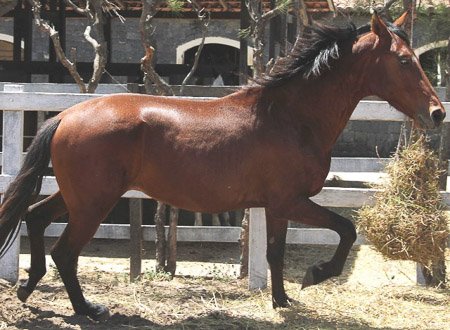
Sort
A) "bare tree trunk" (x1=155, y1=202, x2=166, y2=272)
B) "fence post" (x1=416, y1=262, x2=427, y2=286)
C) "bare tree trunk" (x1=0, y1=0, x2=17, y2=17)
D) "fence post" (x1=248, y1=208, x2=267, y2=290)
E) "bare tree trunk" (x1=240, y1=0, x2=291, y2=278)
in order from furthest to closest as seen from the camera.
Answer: "bare tree trunk" (x1=0, y1=0, x2=17, y2=17)
"bare tree trunk" (x1=155, y1=202, x2=166, y2=272)
"bare tree trunk" (x1=240, y1=0, x2=291, y2=278)
"fence post" (x1=416, y1=262, x2=427, y2=286)
"fence post" (x1=248, y1=208, x2=267, y2=290)

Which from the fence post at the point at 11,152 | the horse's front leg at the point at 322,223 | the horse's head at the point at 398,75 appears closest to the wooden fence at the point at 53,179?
the fence post at the point at 11,152

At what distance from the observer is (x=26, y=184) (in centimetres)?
496

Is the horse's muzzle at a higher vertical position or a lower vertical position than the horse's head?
lower

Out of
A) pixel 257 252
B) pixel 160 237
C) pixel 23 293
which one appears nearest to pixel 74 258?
pixel 23 293

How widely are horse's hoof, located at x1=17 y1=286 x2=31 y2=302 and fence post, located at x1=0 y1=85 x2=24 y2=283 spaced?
79 cm

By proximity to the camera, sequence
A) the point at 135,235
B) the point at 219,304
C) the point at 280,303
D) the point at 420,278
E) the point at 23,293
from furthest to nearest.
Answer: the point at 135,235, the point at 420,278, the point at 219,304, the point at 280,303, the point at 23,293

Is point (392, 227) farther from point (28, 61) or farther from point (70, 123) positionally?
point (28, 61)

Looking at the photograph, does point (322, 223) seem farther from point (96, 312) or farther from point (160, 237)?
point (160, 237)

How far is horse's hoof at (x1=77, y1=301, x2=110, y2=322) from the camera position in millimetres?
4914

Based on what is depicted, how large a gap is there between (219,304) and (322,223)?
3.55 ft

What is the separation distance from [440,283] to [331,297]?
99 cm

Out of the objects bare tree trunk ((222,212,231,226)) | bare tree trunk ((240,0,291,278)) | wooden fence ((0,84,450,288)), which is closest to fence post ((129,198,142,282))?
wooden fence ((0,84,450,288))

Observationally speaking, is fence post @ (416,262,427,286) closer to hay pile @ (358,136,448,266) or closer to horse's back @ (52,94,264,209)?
hay pile @ (358,136,448,266)

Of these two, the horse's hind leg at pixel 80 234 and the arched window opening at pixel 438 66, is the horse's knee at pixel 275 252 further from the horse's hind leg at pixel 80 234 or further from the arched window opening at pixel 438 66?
the arched window opening at pixel 438 66
